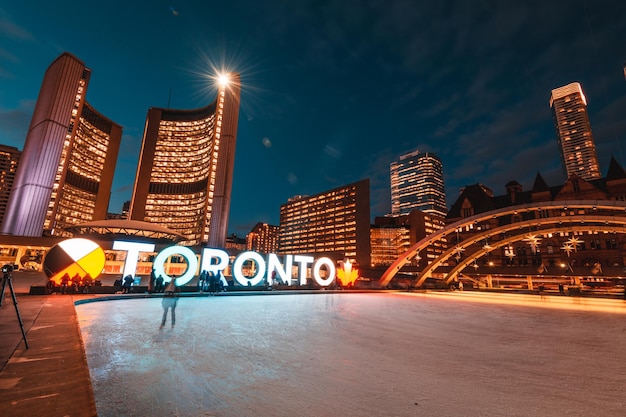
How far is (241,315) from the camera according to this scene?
40.9 ft

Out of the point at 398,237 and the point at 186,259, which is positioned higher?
the point at 398,237

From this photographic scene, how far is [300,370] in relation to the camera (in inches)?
217

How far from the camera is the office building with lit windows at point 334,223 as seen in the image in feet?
449

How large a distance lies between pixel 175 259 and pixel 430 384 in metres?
81.6

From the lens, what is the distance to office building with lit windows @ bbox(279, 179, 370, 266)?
13675cm

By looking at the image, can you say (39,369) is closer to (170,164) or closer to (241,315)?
(241,315)

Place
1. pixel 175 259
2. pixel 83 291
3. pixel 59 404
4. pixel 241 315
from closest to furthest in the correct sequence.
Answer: pixel 59 404 → pixel 241 315 → pixel 83 291 → pixel 175 259

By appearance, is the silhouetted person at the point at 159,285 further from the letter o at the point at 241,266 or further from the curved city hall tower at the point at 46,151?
the curved city hall tower at the point at 46,151

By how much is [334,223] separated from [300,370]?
16458cm

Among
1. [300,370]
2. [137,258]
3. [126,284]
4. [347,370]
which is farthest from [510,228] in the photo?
[126,284]

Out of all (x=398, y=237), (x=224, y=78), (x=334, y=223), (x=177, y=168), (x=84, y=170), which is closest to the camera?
(x=224, y=78)

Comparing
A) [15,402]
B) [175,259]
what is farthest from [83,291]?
[175,259]

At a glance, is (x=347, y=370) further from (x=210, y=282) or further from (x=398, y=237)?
(x=398, y=237)

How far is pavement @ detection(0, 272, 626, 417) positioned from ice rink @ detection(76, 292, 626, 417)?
30mm
